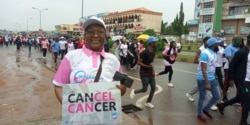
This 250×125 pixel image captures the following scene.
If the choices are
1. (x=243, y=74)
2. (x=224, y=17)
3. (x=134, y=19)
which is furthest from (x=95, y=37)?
(x=134, y=19)

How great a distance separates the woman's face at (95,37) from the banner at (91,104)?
14.8 inches

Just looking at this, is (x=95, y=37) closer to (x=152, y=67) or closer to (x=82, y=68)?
(x=82, y=68)

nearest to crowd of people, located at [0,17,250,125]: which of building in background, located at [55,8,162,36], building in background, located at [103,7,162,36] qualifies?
building in background, located at [55,8,162,36]

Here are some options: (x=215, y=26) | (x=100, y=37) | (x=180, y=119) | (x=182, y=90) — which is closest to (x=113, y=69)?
(x=100, y=37)

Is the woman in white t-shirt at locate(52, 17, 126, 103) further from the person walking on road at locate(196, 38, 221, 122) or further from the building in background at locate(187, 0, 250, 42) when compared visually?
the building in background at locate(187, 0, 250, 42)

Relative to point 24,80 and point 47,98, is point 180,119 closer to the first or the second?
point 47,98

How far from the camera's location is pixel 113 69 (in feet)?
8.00

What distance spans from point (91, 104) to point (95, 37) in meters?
0.58

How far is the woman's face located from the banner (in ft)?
1.23

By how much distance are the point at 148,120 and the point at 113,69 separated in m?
3.52

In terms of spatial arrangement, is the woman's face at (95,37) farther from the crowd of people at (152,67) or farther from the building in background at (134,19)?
the building in background at (134,19)

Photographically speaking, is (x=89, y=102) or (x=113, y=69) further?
(x=113, y=69)

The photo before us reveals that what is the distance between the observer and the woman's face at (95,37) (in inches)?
94.0

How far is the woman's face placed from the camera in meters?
2.39
